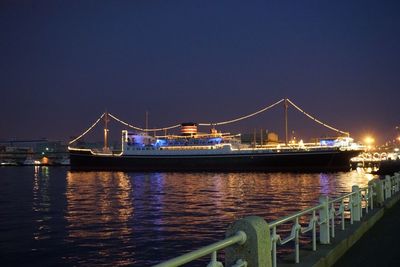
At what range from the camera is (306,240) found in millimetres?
15898

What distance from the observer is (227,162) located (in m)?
94.8

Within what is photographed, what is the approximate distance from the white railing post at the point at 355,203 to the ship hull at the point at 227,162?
76.6m

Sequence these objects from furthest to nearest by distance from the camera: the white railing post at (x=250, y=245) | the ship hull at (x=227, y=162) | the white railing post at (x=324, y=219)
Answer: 1. the ship hull at (x=227, y=162)
2. the white railing post at (x=324, y=219)
3. the white railing post at (x=250, y=245)

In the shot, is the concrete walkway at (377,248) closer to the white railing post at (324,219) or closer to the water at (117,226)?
the white railing post at (324,219)

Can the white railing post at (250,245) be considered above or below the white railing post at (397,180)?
above

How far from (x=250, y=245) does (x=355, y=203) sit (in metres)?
7.44

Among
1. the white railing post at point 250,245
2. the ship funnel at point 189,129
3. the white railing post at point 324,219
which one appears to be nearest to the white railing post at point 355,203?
the white railing post at point 324,219

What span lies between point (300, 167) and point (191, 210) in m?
64.8

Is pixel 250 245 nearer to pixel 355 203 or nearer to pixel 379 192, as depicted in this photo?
pixel 355 203

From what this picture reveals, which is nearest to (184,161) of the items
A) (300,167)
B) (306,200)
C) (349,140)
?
(300,167)

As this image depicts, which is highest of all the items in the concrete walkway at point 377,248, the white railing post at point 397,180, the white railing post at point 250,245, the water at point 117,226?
the white railing post at point 250,245

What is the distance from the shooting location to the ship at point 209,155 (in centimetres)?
8806

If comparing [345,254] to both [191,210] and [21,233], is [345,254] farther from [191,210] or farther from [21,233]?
[191,210]

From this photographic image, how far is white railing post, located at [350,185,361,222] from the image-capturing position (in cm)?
1168
